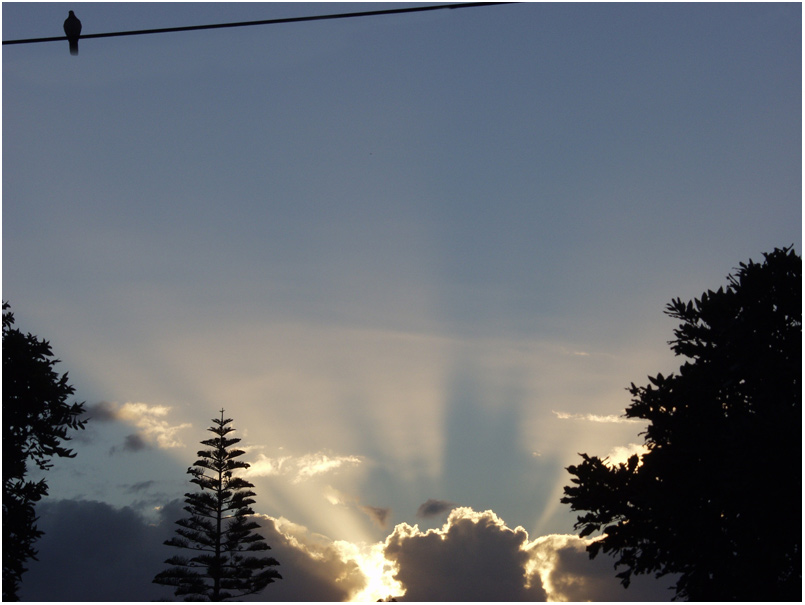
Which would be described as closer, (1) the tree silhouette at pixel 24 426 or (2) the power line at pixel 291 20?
(2) the power line at pixel 291 20

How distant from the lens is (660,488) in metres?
17.9

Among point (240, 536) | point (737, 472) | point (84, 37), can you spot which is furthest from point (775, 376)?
point (240, 536)

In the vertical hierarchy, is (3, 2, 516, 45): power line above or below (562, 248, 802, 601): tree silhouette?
above

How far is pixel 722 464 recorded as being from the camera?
1759 cm

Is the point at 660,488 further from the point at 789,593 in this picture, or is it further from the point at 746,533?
the point at 789,593

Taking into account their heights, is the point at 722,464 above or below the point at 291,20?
below

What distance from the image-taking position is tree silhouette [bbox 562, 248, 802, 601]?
15.6 meters

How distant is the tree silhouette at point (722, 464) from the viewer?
15594mm

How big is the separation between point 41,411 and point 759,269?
75.9ft

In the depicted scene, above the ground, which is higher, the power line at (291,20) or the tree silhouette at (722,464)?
the power line at (291,20)

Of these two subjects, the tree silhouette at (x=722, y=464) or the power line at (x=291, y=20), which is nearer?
the power line at (x=291, y=20)

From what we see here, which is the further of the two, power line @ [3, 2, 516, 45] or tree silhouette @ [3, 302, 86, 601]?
tree silhouette @ [3, 302, 86, 601]

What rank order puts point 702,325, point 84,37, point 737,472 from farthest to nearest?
point 702,325 → point 737,472 → point 84,37

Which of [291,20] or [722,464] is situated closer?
[291,20]
